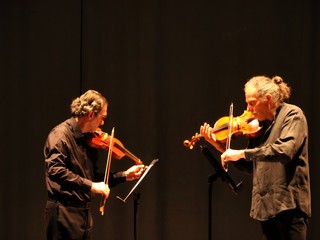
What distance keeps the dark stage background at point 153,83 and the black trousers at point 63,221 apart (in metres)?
1.49

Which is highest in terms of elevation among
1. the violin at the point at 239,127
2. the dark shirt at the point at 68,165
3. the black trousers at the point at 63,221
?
the violin at the point at 239,127

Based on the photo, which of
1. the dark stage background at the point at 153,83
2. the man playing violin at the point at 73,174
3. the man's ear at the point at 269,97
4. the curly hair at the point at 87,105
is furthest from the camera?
the dark stage background at the point at 153,83

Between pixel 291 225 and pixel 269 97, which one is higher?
pixel 269 97

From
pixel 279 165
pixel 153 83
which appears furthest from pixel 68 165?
pixel 153 83

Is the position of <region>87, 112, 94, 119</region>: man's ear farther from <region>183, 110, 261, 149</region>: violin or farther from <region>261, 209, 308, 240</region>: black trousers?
<region>261, 209, 308, 240</region>: black trousers

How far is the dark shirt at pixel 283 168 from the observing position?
2.88 metres

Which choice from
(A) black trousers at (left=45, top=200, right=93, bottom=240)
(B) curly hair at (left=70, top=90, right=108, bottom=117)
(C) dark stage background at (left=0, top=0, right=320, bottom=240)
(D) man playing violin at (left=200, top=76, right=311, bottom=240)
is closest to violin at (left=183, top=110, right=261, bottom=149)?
(D) man playing violin at (left=200, top=76, right=311, bottom=240)

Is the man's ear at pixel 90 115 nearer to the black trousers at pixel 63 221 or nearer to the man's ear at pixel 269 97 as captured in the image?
the black trousers at pixel 63 221

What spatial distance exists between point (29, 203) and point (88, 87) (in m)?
1.28

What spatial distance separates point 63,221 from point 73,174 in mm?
325

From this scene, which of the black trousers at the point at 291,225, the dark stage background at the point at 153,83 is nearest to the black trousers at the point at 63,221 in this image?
the black trousers at the point at 291,225

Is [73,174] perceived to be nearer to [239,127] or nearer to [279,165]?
[239,127]

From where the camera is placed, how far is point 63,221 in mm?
3246

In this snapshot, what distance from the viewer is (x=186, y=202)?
474cm
